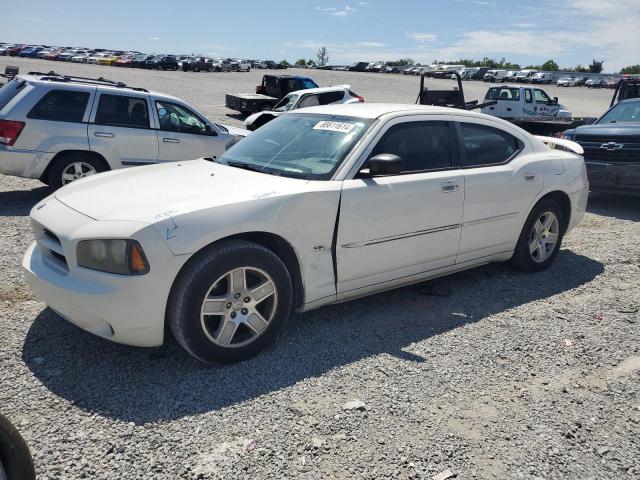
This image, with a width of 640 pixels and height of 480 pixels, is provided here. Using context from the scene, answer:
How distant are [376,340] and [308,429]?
1156mm

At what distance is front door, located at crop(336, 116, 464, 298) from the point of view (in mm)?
3938

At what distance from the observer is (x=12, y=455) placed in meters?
2.09

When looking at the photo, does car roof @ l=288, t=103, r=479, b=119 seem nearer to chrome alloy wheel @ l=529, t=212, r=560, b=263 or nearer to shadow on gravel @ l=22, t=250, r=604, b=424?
chrome alloy wheel @ l=529, t=212, r=560, b=263

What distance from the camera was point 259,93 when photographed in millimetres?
23406

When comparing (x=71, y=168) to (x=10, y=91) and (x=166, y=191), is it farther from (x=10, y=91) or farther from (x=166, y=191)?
(x=166, y=191)

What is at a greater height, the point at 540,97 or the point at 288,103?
the point at 540,97

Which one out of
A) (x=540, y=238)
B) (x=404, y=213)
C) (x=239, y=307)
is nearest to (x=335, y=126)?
(x=404, y=213)

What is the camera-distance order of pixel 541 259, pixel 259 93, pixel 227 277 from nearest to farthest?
pixel 227 277
pixel 541 259
pixel 259 93

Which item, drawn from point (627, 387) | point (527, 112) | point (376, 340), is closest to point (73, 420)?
point (376, 340)

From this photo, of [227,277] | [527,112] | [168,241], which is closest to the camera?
[168,241]

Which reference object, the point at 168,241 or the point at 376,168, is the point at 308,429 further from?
the point at 376,168

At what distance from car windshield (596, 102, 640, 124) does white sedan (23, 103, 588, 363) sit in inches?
198

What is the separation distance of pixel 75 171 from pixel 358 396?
6.06 metres

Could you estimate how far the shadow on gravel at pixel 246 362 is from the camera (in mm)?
3156
